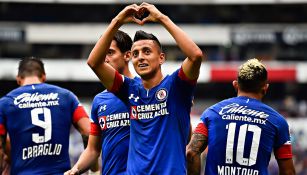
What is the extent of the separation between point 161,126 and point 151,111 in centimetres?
14

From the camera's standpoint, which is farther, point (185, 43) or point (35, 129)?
point (35, 129)

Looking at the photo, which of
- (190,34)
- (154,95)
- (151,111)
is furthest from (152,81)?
(190,34)

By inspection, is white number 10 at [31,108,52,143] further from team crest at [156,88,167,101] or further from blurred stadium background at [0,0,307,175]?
Result: blurred stadium background at [0,0,307,175]

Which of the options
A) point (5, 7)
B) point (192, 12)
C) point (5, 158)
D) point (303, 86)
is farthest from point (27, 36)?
point (5, 158)

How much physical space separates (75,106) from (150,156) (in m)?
2.15

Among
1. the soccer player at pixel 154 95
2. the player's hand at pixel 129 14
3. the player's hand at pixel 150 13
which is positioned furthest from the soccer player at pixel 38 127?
the player's hand at pixel 150 13

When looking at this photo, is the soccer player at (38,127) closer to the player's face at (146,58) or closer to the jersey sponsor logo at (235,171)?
the player's face at (146,58)

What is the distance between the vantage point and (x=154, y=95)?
6.07m

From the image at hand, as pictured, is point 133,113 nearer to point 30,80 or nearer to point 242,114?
point 242,114

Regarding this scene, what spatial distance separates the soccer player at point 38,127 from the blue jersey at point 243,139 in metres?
2.00

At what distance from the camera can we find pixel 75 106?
793cm

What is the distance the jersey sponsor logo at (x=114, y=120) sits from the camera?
6867 mm

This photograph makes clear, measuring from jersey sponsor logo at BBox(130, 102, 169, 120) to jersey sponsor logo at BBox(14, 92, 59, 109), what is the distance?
193 centimetres

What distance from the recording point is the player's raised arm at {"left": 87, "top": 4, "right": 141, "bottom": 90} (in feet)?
19.3
